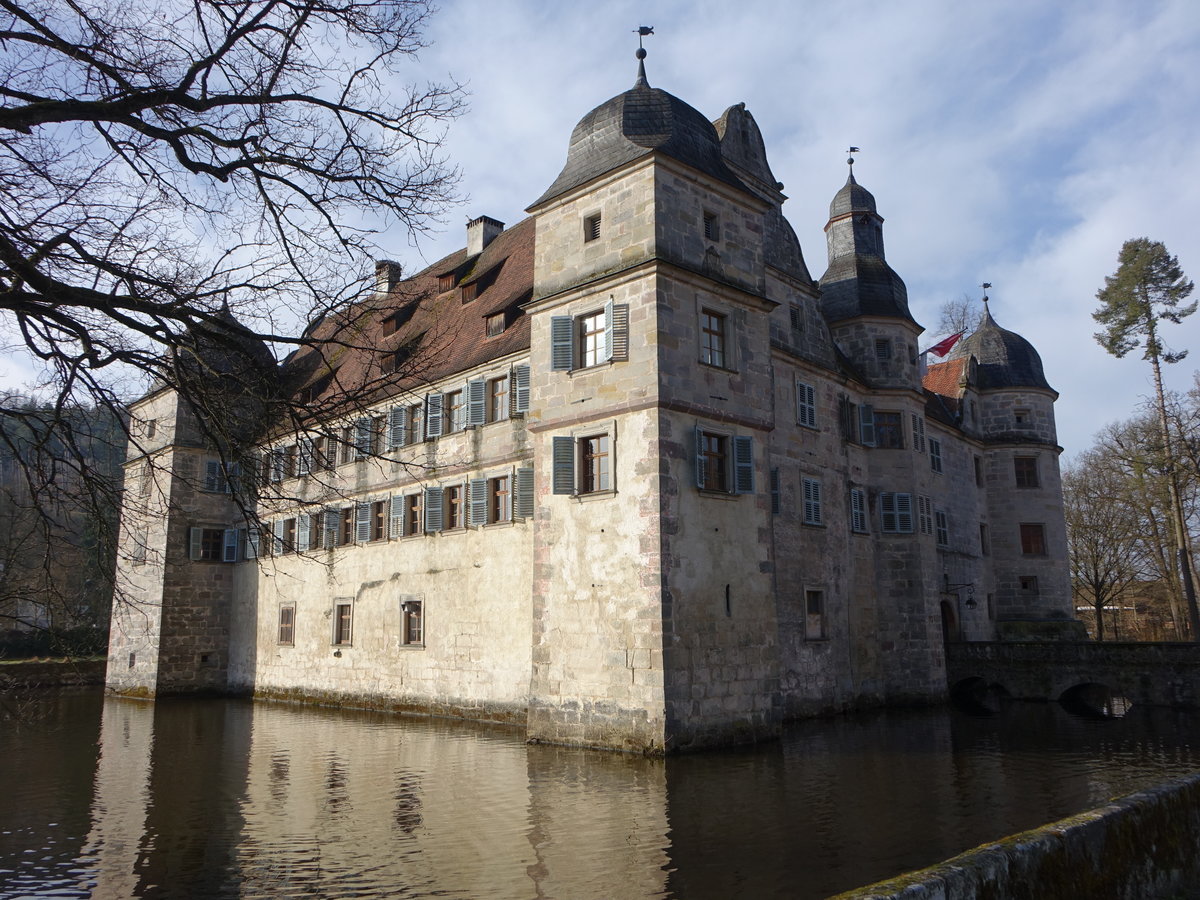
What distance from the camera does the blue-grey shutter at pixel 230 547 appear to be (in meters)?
29.5

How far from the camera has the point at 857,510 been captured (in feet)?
77.7

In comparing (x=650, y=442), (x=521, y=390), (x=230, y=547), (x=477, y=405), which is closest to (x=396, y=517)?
(x=477, y=405)

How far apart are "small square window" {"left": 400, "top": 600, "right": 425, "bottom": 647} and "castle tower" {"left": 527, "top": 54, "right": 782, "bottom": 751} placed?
582 cm

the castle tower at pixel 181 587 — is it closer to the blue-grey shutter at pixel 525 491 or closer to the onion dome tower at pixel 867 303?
the blue-grey shutter at pixel 525 491

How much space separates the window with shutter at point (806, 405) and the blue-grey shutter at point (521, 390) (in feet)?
21.0

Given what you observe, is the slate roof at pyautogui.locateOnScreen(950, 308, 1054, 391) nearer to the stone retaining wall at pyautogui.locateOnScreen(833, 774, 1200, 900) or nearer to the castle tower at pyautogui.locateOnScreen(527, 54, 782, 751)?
the castle tower at pyautogui.locateOnScreen(527, 54, 782, 751)

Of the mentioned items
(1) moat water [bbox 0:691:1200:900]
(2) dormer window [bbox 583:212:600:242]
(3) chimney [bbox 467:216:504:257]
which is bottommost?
(1) moat water [bbox 0:691:1200:900]

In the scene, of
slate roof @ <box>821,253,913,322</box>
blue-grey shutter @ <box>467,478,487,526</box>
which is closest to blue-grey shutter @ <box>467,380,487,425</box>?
blue-grey shutter @ <box>467,478,487,526</box>

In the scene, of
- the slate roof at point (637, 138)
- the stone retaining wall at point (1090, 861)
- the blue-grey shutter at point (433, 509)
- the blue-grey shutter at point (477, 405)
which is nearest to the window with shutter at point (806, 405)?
the slate roof at point (637, 138)

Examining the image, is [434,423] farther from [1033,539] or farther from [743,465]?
[1033,539]

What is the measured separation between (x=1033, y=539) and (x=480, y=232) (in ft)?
64.7

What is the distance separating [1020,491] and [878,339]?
9581 millimetres

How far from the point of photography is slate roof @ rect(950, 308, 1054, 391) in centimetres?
3175

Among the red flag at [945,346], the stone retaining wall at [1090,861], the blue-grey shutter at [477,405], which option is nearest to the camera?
the stone retaining wall at [1090,861]
